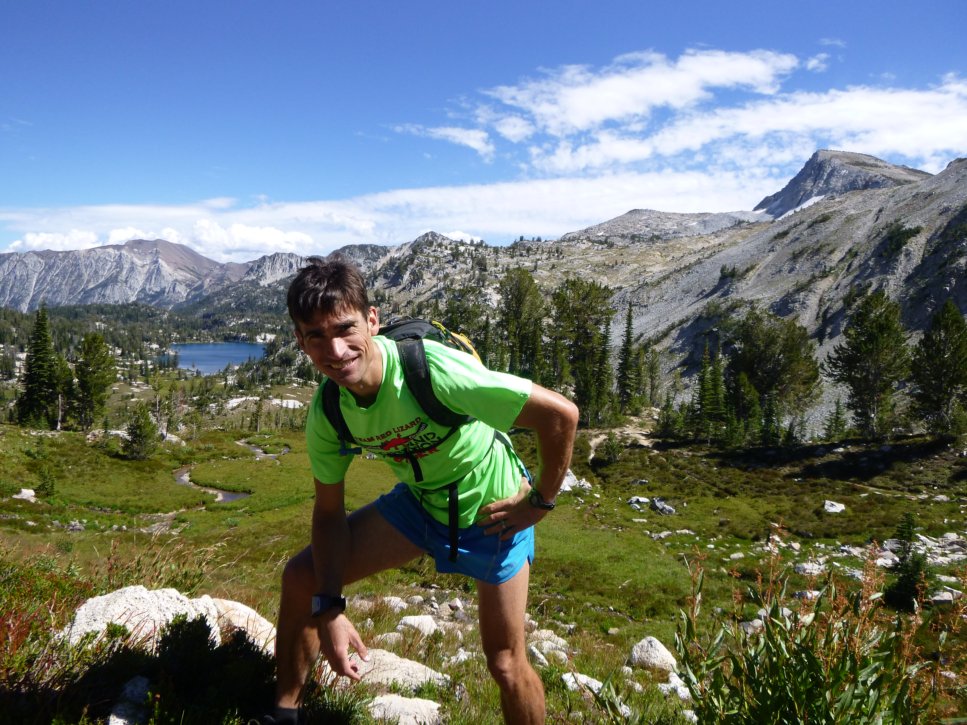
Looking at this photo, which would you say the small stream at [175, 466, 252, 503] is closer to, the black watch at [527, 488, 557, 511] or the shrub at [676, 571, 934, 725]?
the black watch at [527, 488, 557, 511]

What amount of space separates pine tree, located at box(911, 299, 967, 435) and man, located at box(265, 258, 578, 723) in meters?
52.4

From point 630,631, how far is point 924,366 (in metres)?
46.4

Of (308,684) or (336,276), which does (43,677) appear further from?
(336,276)

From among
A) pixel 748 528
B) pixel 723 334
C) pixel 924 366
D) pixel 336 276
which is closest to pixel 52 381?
pixel 748 528

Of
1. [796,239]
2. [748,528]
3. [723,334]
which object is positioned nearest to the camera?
[748,528]

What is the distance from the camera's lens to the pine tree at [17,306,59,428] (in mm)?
64438

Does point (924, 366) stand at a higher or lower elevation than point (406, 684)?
lower

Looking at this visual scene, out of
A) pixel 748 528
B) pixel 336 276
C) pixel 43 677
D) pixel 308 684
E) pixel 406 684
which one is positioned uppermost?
pixel 336 276

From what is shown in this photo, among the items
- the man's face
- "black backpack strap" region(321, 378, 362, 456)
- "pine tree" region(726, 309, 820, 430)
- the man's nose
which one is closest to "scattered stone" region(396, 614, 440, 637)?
"black backpack strap" region(321, 378, 362, 456)

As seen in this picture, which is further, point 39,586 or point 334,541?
point 39,586

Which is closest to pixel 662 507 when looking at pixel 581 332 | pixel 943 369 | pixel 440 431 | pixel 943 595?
pixel 943 595

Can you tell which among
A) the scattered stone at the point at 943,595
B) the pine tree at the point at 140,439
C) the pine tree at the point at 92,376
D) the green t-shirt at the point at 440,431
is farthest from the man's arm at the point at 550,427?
the pine tree at the point at 92,376

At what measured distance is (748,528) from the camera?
2488 centimetres

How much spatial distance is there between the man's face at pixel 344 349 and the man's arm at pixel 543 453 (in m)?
0.89
